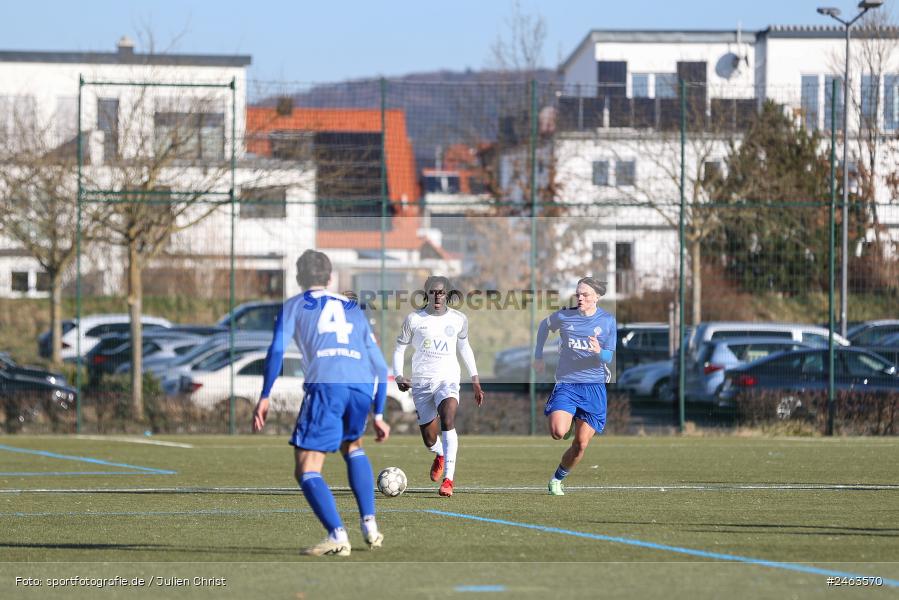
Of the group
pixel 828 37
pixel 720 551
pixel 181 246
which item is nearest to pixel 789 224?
pixel 181 246

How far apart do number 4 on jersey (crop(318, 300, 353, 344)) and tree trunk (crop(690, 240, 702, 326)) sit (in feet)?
52.0

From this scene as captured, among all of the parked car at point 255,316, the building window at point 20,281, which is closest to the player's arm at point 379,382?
the parked car at point 255,316

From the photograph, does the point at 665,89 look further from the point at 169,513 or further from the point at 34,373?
the point at 169,513

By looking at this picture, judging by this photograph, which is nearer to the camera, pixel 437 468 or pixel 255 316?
pixel 437 468

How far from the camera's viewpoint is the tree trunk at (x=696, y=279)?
77.3ft

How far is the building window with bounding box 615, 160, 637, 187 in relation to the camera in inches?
963

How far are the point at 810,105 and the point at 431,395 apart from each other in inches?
513

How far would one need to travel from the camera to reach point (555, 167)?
969 inches

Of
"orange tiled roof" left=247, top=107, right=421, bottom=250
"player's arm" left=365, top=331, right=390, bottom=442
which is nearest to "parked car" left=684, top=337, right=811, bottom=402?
"orange tiled roof" left=247, top=107, right=421, bottom=250

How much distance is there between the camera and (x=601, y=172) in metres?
24.5

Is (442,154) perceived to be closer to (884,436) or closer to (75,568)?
(884,436)

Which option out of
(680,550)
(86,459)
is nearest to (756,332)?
(86,459)

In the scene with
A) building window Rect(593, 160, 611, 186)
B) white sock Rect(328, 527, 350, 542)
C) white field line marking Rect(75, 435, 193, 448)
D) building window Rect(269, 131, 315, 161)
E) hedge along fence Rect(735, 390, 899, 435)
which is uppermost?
building window Rect(269, 131, 315, 161)

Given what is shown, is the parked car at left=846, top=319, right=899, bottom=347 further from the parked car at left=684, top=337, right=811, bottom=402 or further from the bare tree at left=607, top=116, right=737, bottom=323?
the bare tree at left=607, top=116, right=737, bottom=323
